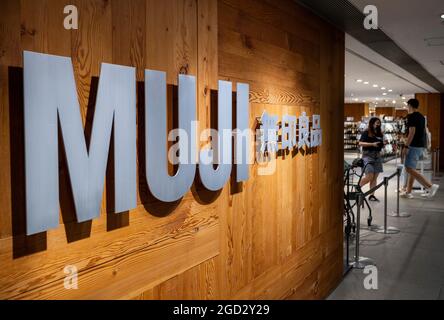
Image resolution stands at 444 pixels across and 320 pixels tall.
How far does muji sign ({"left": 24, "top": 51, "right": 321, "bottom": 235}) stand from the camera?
145cm

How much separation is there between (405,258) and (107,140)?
428 cm

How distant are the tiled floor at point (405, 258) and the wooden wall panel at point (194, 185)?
419 mm

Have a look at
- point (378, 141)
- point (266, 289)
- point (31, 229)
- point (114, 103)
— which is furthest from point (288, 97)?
point (378, 141)

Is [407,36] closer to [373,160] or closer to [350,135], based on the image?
[373,160]

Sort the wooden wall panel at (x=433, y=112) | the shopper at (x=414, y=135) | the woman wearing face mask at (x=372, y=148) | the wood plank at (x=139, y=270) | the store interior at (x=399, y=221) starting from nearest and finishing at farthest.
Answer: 1. the wood plank at (x=139, y=270)
2. the store interior at (x=399, y=221)
3. the woman wearing face mask at (x=372, y=148)
4. the shopper at (x=414, y=135)
5. the wooden wall panel at (x=433, y=112)

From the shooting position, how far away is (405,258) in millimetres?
4980

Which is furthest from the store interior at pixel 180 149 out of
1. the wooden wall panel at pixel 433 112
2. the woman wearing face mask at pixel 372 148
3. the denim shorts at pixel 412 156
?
the wooden wall panel at pixel 433 112

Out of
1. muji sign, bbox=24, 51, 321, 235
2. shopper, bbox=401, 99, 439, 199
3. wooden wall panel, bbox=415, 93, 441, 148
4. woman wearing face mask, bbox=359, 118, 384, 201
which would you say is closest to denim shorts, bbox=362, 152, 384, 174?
woman wearing face mask, bbox=359, 118, 384, 201

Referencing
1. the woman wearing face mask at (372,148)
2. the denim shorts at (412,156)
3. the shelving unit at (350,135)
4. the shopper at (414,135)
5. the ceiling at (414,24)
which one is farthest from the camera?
the shelving unit at (350,135)

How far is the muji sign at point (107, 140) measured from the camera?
1453mm

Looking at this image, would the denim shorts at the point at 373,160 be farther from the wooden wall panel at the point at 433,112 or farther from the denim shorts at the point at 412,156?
the wooden wall panel at the point at 433,112

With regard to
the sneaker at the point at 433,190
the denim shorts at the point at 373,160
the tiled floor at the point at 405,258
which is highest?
the denim shorts at the point at 373,160

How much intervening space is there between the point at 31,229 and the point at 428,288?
3787 millimetres
